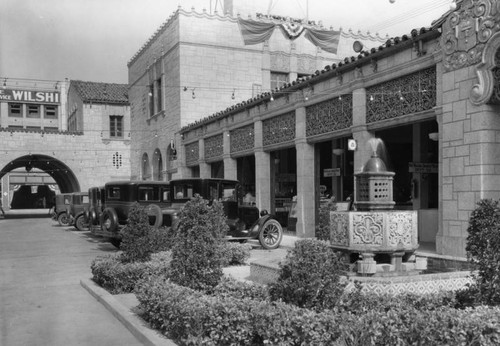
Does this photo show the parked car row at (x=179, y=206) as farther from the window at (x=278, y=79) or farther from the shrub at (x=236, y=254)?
the window at (x=278, y=79)

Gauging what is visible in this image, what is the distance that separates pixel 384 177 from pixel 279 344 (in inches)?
153

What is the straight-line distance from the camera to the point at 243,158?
81.9ft

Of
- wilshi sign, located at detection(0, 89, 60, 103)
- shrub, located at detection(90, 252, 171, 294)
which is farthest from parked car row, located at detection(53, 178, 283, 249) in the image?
wilshi sign, located at detection(0, 89, 60, 103)

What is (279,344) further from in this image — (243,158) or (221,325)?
(243,158)

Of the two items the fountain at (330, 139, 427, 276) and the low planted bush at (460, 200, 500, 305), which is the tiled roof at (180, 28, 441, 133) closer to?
the fountain at (330, 139, 427, 276)

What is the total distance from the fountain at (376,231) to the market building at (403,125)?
98 millimetres

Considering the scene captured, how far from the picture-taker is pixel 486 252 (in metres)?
5.75

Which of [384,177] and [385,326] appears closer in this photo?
[385,326]

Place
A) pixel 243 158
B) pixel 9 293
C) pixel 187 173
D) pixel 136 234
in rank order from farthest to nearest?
pixel 187 173 < pixel 243 158 < pixel 136 234 < pixel 9 293

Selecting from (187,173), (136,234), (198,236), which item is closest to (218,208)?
(198,236)

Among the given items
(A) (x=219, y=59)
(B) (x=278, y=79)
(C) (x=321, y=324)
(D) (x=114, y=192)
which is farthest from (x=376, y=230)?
(B) (x=278, y=79)

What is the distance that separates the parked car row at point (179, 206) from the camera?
632 inches

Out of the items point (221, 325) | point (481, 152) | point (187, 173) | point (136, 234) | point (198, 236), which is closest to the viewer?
point (221, 325)

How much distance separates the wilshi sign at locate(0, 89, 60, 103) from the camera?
53625mm
